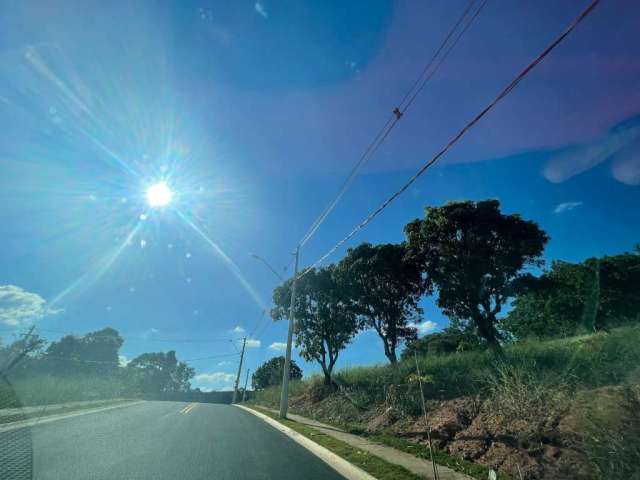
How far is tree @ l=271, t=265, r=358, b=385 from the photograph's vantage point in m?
21.0

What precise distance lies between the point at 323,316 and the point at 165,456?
1558 cm

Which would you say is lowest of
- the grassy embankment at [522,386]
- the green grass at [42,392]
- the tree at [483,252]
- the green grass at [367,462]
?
the green grass at [367,462]

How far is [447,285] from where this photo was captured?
1594cm

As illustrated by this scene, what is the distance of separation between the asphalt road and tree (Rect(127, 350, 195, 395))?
104 m

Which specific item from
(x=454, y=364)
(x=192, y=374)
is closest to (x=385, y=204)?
(x=454, y=364)

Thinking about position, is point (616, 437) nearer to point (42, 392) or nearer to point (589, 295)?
point (42, 392)

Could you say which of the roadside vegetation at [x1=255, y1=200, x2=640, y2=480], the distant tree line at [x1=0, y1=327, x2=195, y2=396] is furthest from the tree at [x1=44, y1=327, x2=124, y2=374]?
the roadside vegetation at [x1=255, y1=200, x2=640, y2=480]

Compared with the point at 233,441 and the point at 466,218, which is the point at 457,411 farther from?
the point at 466,218

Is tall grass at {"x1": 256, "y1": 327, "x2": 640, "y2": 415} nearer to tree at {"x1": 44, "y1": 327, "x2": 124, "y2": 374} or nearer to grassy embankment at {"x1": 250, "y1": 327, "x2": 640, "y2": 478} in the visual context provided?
grassy embankment at {"x1": 250, "y1": 327, "x2": 640, "y2": 478}

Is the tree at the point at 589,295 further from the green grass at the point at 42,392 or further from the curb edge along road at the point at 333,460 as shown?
the green grass at the point at 42,392

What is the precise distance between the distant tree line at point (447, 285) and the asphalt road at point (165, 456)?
5923 mm

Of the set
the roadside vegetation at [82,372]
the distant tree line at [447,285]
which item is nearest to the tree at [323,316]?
the distant tree line at [447,285]

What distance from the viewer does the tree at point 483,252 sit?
14070 mm

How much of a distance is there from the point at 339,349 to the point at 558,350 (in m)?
12.7
